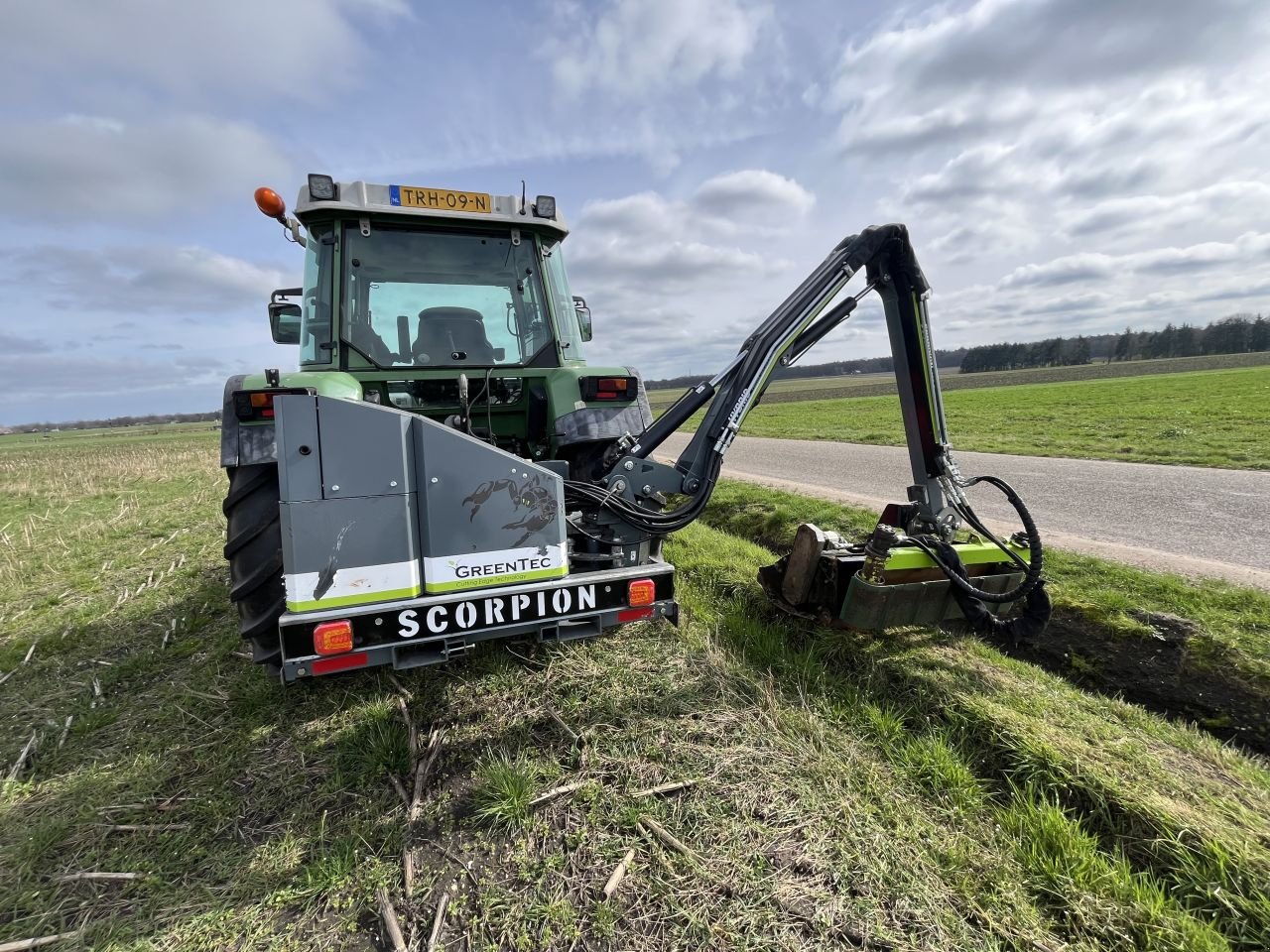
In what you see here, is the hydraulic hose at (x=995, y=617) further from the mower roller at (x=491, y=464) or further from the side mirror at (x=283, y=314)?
the side mirror at (x=283, y=314)

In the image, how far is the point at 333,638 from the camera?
205 centimetres

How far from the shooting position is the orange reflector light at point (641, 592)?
2.48 m

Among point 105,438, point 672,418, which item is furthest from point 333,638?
point 105,438

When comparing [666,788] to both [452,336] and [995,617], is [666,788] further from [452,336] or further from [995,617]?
[452,336]

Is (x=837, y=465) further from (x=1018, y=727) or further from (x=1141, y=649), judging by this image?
(x=1018, y=727)

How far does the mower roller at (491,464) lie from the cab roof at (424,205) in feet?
0.04

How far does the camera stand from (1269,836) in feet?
6.52

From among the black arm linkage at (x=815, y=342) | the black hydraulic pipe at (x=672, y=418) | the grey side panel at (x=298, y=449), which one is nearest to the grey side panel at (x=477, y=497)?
the grey side panel at (x=298, y=449)

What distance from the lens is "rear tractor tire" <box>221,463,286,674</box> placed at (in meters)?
2.43

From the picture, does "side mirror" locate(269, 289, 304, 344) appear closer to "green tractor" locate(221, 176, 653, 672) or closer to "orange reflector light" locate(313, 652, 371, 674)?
"green tractor" locate(221, 176, 653, 672)

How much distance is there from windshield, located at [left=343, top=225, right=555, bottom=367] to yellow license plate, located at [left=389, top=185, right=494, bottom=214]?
7.5 inches

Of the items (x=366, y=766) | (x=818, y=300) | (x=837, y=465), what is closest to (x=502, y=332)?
(x=818, y=300)

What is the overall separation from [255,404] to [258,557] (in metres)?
0.64

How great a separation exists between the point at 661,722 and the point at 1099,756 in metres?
1.75
